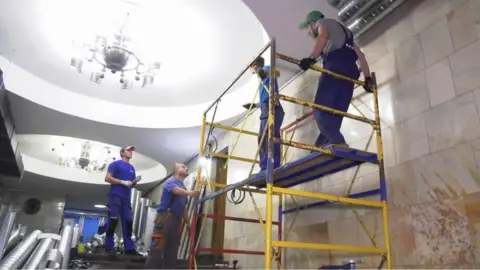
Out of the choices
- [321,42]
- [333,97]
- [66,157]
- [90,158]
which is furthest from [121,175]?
[66,157]

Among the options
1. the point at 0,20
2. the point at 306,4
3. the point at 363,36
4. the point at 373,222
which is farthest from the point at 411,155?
the point at 0,20

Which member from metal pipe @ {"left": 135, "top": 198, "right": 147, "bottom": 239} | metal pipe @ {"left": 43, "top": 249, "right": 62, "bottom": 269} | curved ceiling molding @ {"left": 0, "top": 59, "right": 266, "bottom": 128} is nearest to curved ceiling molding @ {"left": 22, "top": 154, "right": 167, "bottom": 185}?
metal pipe @ {"left": 135, "top": 198, "right": 147, "bottom": 239}

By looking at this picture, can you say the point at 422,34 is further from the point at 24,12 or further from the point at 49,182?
the point at 49,182

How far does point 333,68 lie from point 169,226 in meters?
2.65

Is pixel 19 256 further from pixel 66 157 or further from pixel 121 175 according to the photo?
pixel 66 157

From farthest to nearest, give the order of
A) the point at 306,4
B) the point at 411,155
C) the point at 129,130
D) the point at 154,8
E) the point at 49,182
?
the point at 49,182 < the point at 129,130 < the point at 154,8 < the point at 306,4 < the point at 411,155

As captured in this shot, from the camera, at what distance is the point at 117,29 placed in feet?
15.8

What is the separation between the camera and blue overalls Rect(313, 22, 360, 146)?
2.74m

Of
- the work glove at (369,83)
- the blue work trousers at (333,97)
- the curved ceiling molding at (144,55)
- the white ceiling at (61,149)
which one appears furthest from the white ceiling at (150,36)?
the white ceiling at (61,149)

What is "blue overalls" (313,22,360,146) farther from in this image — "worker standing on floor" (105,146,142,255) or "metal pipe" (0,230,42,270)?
"metal pipe" (0,230,42,270)

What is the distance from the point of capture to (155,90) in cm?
620

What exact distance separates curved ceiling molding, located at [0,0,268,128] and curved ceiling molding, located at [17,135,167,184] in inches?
116

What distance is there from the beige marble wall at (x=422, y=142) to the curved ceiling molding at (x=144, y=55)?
2046 millimetres

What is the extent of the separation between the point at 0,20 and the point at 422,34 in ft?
16.4
